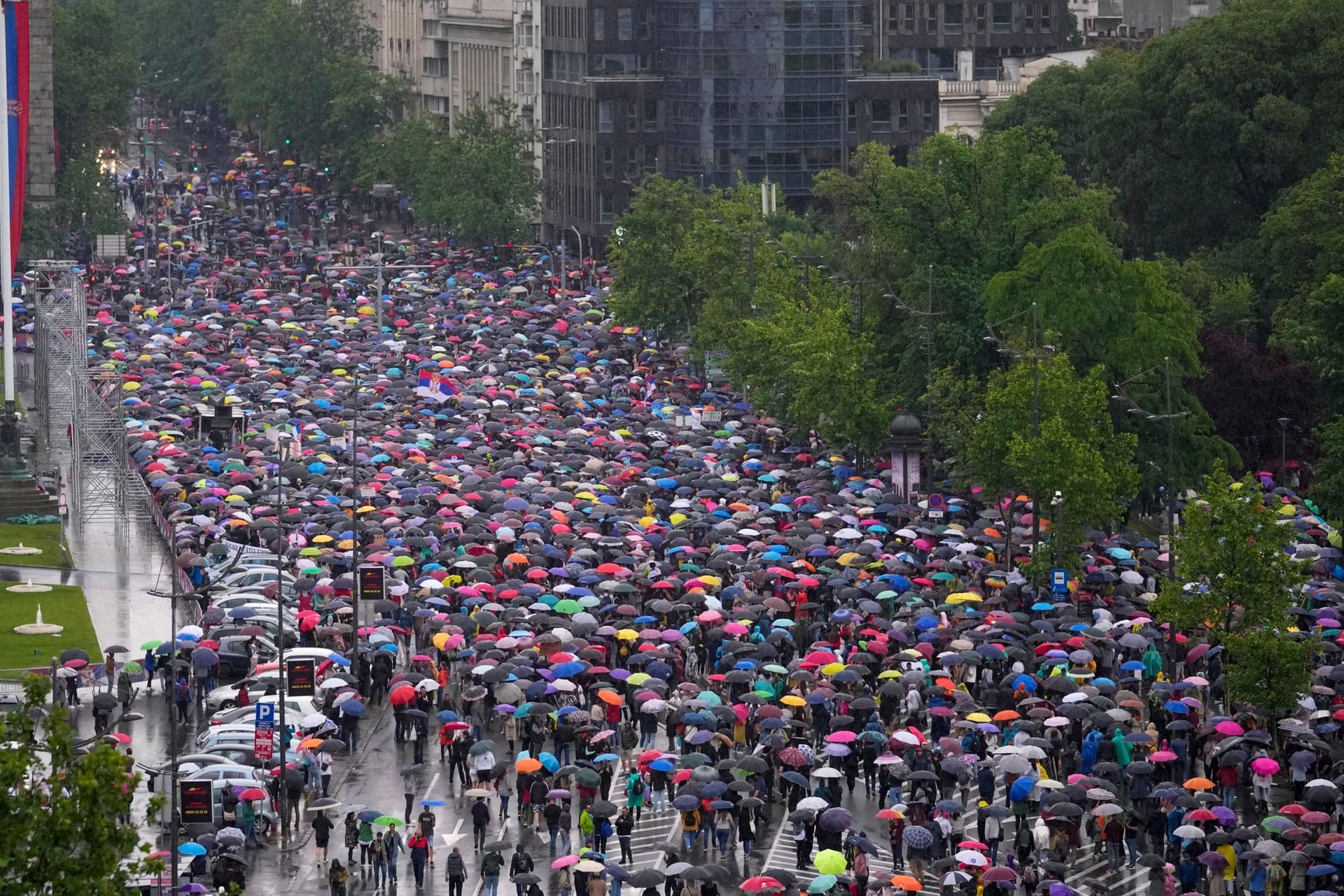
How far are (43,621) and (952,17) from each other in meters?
104

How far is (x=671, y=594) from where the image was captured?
2473 inches

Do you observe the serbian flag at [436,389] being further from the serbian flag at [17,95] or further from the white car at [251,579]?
the white car at [251,579]

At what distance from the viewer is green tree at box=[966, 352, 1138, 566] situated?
64750mm

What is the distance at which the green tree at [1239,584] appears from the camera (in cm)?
5147

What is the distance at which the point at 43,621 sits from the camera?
2635 inches

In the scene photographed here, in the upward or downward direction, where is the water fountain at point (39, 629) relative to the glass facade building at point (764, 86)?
downward

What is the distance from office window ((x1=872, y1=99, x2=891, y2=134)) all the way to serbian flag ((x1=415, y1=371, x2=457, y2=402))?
51.7m

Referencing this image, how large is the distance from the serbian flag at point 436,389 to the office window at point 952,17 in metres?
73.1

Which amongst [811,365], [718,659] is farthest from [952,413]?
[718,659]

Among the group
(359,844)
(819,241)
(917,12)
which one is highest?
(917,12)

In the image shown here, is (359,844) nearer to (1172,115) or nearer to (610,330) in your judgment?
(1172,115)

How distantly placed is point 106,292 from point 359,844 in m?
83.3

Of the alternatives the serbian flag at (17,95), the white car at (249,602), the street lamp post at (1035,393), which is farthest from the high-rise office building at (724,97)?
the white car at (249,602)

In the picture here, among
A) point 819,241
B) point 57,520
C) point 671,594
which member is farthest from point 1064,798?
point 819,241
